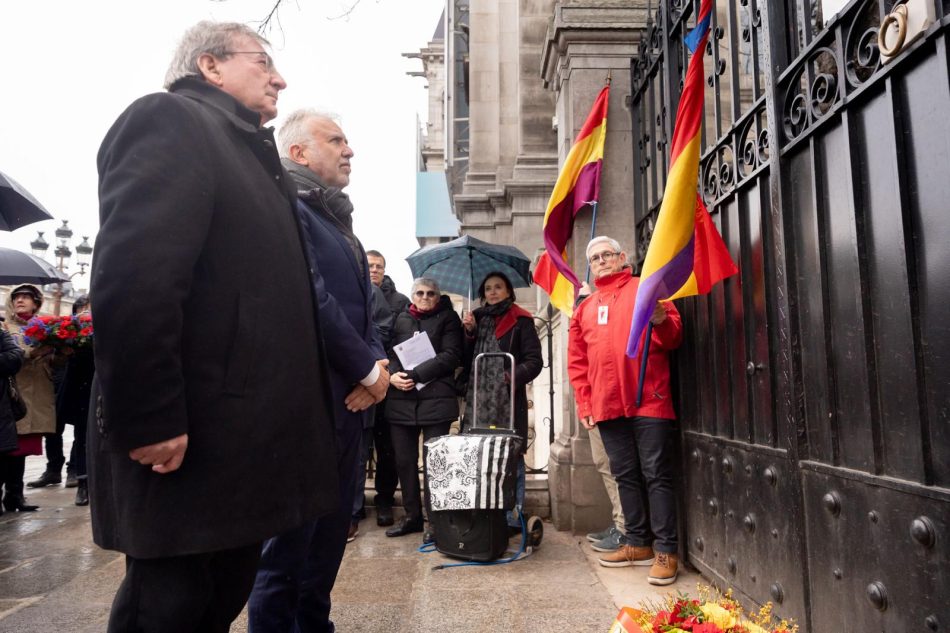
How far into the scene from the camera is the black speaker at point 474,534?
16.4ft

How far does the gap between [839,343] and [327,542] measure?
2.16 metres

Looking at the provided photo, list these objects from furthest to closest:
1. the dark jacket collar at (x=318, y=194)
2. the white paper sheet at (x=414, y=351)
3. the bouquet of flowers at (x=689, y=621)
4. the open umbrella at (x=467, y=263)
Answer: the open umbrella at (x=467, y=263)
the white paper sheet at (x=414, y=351)
the dark jacket collar at (x=318, y=194)
the bouquet of flowers at (x=689, y=621)

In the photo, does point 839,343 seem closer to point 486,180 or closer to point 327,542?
point 327,542

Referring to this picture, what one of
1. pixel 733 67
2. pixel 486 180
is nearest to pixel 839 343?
pixel 733 67

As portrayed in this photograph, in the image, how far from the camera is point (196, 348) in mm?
1884

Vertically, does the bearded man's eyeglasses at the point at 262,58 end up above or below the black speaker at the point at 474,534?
above

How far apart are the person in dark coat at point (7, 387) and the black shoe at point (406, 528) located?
3.65m

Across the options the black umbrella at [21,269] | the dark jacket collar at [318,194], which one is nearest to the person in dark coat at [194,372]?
the dark jacket collar at [318,194]

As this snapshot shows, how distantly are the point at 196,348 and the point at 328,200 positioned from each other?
132 centimetres

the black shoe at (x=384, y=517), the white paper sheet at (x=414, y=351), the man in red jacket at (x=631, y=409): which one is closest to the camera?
the man in red jacket at (x=631, y=409)

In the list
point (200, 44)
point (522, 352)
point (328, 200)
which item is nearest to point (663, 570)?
point (522, 352)

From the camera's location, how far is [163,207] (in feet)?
5.96

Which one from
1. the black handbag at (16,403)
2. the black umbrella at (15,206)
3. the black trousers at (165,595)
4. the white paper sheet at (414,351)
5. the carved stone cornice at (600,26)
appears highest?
the carved stone cornice at (600,26)

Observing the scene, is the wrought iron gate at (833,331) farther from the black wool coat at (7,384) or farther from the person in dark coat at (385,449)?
the black wool coat at (7,384)
